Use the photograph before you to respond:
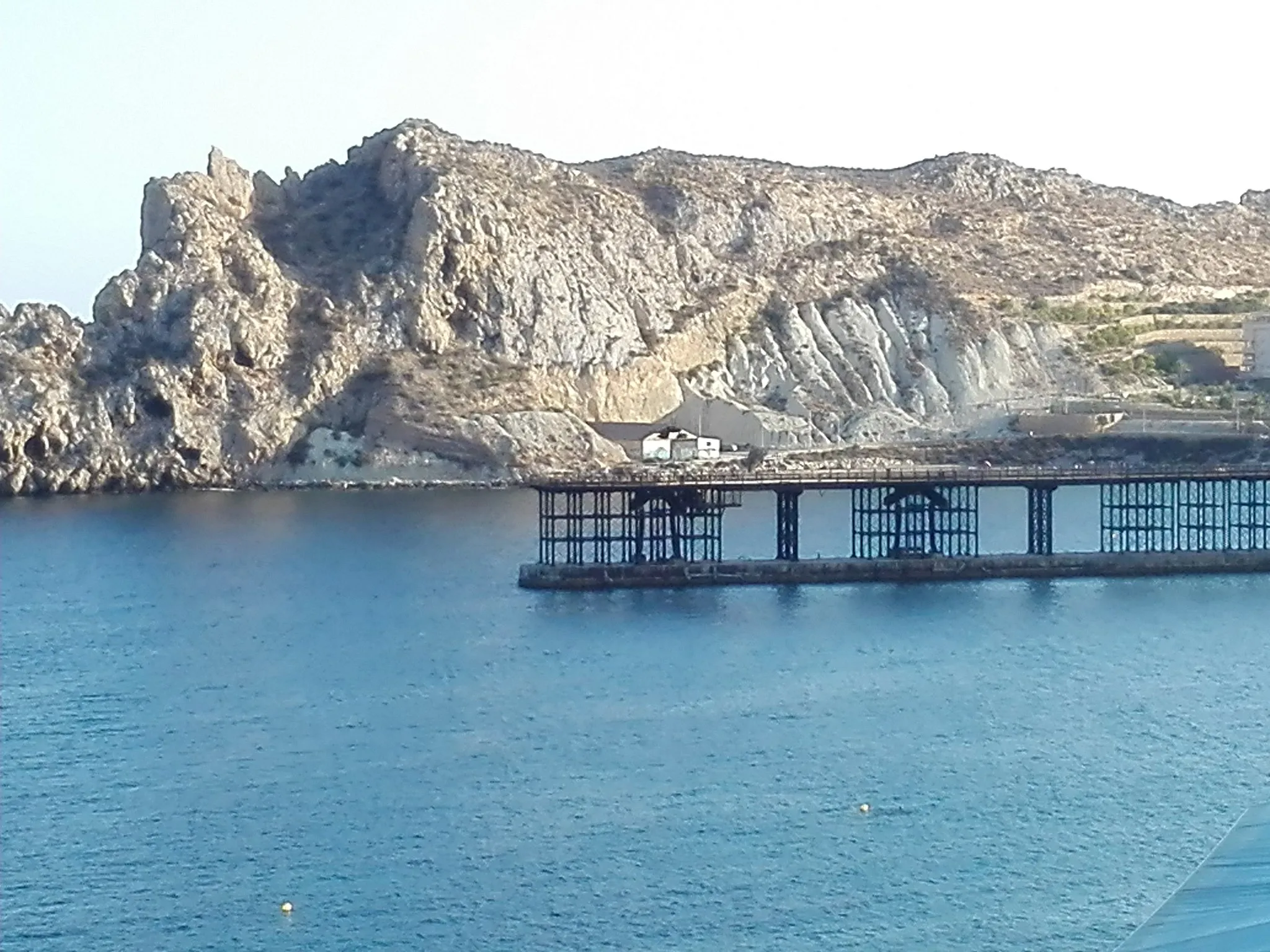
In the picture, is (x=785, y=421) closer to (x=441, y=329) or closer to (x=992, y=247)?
(x=441, y=329)

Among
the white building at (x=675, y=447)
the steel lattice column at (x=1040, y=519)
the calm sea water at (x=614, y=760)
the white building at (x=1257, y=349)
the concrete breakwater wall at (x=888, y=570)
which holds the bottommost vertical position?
the calm sea water at (x=614, y=760)

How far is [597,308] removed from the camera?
427 ft

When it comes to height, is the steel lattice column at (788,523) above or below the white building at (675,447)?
below

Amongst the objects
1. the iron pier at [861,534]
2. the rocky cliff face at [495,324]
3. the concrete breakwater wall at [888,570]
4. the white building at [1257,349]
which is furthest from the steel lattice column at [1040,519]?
the white building at [1257,349]

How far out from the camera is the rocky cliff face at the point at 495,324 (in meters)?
116

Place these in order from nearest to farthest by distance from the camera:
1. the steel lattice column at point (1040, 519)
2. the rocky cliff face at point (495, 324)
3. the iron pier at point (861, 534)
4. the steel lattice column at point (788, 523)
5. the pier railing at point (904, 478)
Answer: the iron pier at point (861, 534) → the steel lattice column at point (788, 523) → the pier railing at point (904, 478) → the steel lattice column at point (1040, 519) → the rocky cliff face at point (495, 324)

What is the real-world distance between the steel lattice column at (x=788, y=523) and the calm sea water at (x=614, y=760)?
14.3ft

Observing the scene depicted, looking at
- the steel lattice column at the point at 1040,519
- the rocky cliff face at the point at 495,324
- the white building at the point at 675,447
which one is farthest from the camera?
the white building at the point at 675,447

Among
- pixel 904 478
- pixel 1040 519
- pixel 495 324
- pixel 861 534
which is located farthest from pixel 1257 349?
pixel 861 534

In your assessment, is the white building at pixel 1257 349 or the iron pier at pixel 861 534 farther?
the white building at pixel 1257 349

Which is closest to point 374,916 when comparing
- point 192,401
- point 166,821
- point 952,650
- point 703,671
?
point 166,821

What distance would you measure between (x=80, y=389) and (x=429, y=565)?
3908 cm

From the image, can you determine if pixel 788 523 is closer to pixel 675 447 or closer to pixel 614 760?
pixel 614 760

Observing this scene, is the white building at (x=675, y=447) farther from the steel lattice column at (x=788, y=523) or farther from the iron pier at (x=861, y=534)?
the steel lattice column at (x=788, y=523)
